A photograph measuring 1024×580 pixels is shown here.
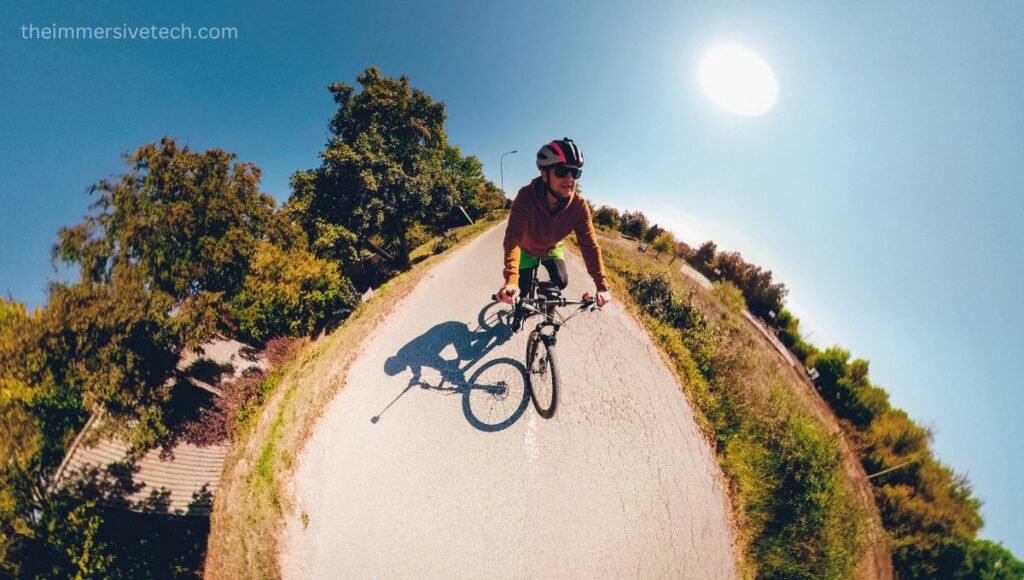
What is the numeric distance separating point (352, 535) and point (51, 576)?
870 cm

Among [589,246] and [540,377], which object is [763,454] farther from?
[589,246]

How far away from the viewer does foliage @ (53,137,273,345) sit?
25.4 feet

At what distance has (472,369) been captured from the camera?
5883 mm

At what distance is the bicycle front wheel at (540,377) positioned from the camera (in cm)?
476

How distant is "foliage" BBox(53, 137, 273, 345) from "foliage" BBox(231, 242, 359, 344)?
17.4 inches

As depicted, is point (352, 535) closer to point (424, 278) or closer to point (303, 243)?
point (424, 278)

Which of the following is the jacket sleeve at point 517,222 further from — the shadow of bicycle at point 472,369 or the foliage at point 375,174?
the foliage at point 375,174

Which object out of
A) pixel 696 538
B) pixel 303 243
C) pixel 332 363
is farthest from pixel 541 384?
pixel 303 243

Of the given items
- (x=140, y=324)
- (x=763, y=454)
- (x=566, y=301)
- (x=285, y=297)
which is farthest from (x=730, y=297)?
(x=140, y=324)

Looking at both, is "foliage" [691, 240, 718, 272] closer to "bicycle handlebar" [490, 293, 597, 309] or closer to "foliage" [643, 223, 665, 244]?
"foliage" [643, 223, 665, 244]

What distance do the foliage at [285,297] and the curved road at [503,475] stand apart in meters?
4.36

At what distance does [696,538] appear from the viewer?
4.19m

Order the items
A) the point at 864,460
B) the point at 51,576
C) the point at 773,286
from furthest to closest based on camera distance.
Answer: the point at 773,286, the point at 864,460, the point at 51,576

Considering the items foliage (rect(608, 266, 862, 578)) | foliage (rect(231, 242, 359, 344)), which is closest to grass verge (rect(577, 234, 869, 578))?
foliage (rect(608, 266, 862, 578))
